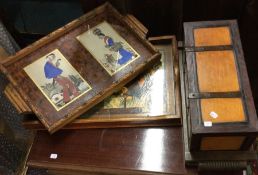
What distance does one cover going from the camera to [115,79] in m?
1.44

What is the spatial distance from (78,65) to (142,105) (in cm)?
29

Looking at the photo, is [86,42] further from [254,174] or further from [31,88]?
[254,174]

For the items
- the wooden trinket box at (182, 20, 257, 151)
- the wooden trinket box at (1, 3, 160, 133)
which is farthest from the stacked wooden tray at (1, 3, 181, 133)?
the wooden trinket box at (182, 20, 257, 151)

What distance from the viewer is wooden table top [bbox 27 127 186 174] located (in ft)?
4.37

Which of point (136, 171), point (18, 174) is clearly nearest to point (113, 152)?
point (136, 171)

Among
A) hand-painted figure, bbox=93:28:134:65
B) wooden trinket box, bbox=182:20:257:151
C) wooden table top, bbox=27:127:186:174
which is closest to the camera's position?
wooden trinket box, bbox=182:20:257:151

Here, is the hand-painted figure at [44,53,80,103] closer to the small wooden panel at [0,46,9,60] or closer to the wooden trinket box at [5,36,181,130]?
the wooden trinket box at [5,36,181,130]

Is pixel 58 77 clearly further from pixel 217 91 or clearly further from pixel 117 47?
pixel 217 91

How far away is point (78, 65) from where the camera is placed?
1.47 meters

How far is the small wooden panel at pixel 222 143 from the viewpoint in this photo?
1.20m

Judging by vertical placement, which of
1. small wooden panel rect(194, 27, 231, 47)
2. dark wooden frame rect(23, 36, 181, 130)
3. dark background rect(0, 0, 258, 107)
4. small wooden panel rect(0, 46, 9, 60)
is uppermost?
dark background rect(0, 0, 258, 107)

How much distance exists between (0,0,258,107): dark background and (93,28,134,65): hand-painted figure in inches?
5.8

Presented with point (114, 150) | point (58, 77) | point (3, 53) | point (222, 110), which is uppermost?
point (3, 53)

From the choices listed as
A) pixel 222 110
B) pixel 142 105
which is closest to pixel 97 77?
pixel 142 105
